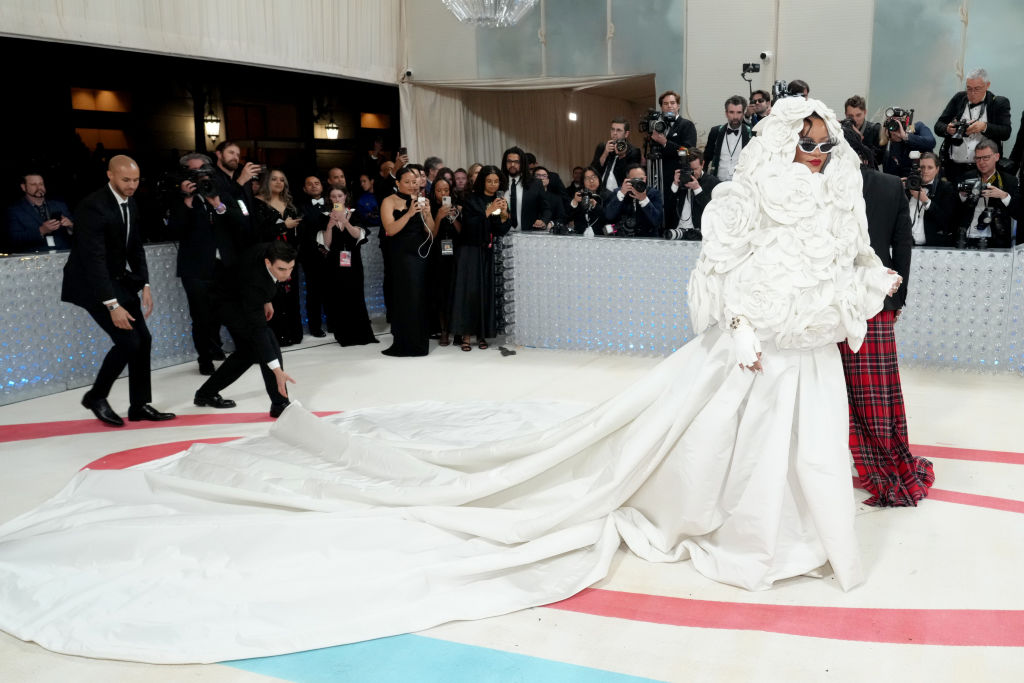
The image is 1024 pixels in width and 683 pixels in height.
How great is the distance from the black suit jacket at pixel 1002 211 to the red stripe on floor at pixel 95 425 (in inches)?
170

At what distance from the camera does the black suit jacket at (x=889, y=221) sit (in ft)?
11.7

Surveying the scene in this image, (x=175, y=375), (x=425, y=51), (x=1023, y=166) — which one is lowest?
(x=175, y=375)

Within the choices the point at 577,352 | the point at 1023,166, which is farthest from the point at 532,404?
the point at 1023,166

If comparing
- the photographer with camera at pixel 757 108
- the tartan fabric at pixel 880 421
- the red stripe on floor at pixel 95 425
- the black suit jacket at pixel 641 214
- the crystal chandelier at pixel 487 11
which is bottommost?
the red stripe on floor at pixel 95 425

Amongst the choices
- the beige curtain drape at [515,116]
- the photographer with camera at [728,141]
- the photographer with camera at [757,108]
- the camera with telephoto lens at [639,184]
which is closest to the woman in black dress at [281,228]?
the camera with telephoto lens at [639,184]

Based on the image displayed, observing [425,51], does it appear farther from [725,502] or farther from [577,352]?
[725,502]

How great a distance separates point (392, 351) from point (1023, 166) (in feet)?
15.6

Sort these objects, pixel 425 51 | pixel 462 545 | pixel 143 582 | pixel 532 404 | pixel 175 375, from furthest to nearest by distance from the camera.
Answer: pixel 425 51
pixel 175 375
pixel 532 404
pixel 462 545
pixel 143 582

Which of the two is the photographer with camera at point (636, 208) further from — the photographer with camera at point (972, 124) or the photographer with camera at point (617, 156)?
the photographer with camera at point (972, 124)

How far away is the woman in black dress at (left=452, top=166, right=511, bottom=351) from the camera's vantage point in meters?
6.76

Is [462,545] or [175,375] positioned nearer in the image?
[462,545]

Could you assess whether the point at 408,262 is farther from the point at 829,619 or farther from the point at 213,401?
the point at 829,619

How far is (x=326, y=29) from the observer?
9.27 meters

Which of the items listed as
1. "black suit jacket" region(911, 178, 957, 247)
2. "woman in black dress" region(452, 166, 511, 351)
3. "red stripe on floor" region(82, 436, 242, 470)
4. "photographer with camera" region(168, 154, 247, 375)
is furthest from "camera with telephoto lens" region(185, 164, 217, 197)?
"black suit jacket" region(911, 178, 957, 247)
